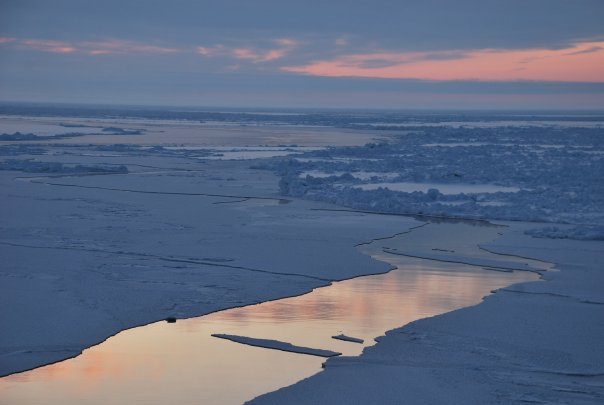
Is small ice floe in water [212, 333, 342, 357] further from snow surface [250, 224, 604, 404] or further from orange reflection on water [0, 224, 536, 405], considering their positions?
snow surface [250, 224, 604, 404]

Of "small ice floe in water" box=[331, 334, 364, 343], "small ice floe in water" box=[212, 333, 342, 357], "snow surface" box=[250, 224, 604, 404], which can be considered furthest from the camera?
"small ice floe in water" box=[331, 334, 364, 343]

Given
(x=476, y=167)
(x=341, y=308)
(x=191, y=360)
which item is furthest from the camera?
(x=476, y=167)

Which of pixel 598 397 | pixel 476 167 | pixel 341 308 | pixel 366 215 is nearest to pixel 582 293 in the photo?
pixel 341 308

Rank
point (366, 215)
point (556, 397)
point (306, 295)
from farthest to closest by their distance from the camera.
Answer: point (366, 215)
point (306, 295)
point (556, 397)

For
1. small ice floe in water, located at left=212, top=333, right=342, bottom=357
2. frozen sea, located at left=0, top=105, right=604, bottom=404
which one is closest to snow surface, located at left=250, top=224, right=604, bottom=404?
frozen sea, located at left=0, top=105, right=604, bottom=404

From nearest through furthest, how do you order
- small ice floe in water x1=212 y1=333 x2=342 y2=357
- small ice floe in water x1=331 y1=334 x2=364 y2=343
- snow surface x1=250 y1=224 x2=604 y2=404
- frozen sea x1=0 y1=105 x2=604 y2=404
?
snow surface x1=250 y1=224 x2=604 y2=404 → frozen sea x1=0 y1=105 x2=604 y2=404 → small ice floe in water x1=212 y1=333 x2=342 y2=357 → small ice floe in water x1=331 y1=334 x2=364 y2=343

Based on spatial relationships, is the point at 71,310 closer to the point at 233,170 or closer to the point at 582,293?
the point at 582,293
